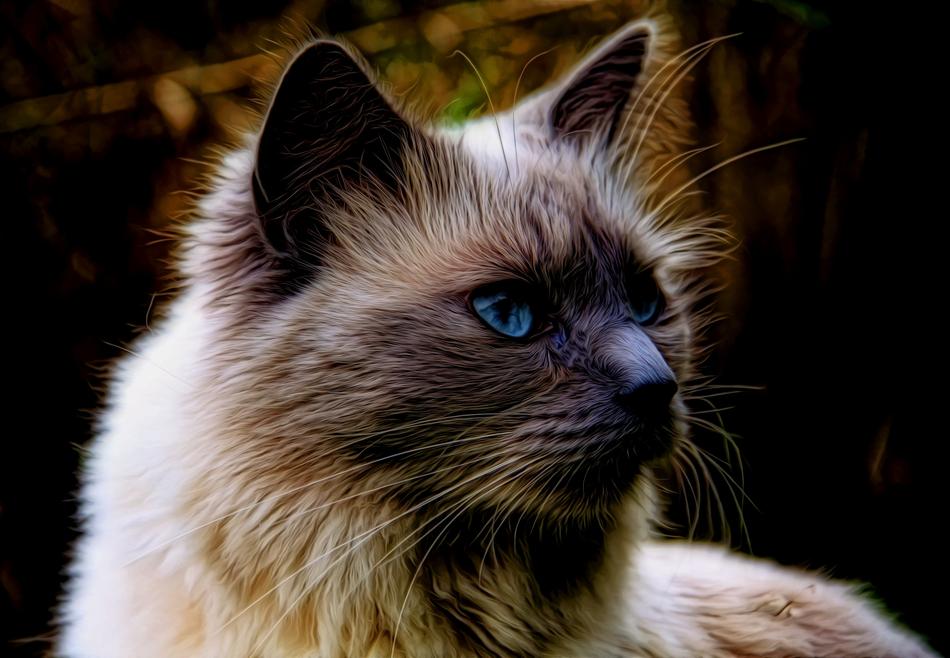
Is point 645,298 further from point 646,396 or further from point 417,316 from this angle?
point 417,316

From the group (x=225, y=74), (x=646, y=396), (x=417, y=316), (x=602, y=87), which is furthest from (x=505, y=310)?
(x=225, y=74)

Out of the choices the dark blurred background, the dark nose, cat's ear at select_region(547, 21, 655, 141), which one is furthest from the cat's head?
the dark blurred background

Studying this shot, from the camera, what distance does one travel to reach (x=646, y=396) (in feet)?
3.45

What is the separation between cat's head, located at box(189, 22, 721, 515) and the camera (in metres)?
1.05

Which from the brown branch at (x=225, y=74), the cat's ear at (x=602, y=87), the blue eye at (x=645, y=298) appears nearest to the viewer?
the blue eye at (x=645, y=298)

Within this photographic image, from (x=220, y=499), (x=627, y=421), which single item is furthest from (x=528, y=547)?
(x=220, y=499)

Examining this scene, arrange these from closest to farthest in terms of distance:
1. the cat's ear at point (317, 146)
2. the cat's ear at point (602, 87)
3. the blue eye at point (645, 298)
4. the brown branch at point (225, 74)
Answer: the cat's ear at point (317, 146) → the blue eye at point (645, 298) → the cat's ear at point (602, 87) → the brown branch at point (225, 74)

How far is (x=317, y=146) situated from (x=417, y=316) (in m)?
0.27

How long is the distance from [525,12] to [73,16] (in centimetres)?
90

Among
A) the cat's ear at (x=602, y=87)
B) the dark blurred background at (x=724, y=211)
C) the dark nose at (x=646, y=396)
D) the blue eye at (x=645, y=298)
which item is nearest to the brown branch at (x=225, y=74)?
the dark blurred background at (x=724, y=211)

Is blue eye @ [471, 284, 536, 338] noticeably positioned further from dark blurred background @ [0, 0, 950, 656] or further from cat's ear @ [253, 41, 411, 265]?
dark blurred background @ [0, 0, 950, 656]

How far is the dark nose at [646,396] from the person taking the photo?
1047 millimetres

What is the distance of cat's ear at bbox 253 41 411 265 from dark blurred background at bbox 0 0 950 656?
0.33 meters

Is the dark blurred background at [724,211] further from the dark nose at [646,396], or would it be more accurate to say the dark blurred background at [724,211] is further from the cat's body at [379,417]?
the dark nose at [646,396]
